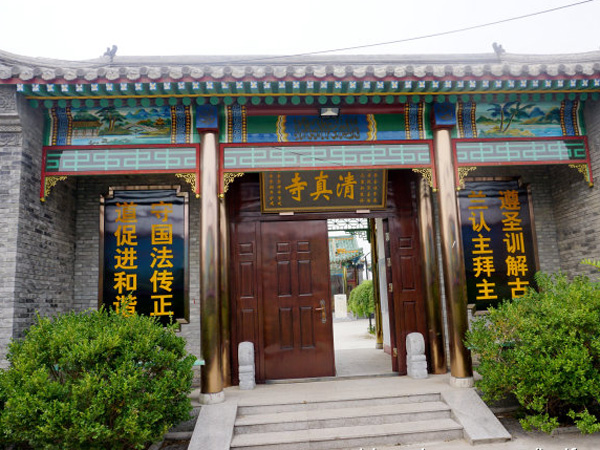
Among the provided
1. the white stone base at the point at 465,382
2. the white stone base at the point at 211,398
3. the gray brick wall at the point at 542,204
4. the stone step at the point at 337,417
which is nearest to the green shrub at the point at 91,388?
the white stone base at the point at 211,398

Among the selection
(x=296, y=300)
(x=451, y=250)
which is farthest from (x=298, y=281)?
(x=451, y=250)

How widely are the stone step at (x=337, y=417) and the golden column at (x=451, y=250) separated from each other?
0.60m

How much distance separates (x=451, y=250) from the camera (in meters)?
5.22

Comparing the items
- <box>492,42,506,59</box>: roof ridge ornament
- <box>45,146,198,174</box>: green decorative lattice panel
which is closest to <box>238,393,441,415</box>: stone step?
<box>45,146,198,174</box>: green decorative lattice panel

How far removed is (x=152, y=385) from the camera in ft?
12.9

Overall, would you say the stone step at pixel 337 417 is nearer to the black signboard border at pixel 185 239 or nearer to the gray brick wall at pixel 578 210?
the black signboard border at pixel 185 239

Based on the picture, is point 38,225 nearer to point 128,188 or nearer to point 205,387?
point 128,188

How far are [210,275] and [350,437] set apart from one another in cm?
224

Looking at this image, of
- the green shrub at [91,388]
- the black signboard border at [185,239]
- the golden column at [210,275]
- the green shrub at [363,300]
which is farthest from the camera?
the green shrub at [363,300]

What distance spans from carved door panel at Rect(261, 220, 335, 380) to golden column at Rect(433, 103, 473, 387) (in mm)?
1696

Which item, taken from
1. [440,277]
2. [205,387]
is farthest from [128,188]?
[440,277]

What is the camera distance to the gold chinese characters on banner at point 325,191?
6297 millimetres

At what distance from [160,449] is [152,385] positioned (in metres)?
0.88

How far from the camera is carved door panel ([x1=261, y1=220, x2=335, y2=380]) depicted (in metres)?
6.10
